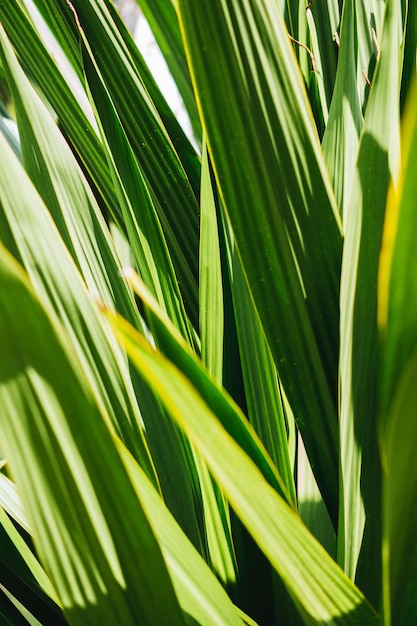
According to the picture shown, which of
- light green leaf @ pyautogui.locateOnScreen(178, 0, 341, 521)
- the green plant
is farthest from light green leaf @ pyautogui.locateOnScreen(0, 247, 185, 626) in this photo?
light green leaf @ pyautogui.locateOnScreen(178, 0, 341, 521)

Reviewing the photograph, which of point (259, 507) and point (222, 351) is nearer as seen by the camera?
point (259, 507)

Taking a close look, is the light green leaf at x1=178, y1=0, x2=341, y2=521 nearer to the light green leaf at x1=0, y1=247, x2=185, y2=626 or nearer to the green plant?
the green plant

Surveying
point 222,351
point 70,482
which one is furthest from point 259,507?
point 222,351

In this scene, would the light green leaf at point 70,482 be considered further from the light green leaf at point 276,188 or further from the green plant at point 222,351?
the light green leaf at point 276,188

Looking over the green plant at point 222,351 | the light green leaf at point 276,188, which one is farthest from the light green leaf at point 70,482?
the light green leaf at point 276,188

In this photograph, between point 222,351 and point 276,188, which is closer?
point 276,188

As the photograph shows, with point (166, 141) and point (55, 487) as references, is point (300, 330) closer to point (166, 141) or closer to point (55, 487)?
point (55, 487)

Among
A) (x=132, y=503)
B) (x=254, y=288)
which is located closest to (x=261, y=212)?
(x=254, y=288)

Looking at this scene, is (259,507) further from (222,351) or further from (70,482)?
(222,351)
